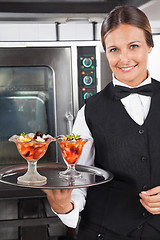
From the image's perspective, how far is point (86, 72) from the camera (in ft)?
7.68

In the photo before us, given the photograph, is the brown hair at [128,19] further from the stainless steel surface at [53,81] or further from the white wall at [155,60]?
the white wall at [155,60]

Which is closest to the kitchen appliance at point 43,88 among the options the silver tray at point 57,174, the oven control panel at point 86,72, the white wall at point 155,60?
the oven control panel at point 86,72

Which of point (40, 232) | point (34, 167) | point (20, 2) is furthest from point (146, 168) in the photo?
point (20, 2)

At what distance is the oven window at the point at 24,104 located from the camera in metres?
2.28

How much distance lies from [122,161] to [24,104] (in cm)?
117

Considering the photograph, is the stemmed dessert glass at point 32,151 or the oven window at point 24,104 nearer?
the stemmed dessert glass at point 32,151

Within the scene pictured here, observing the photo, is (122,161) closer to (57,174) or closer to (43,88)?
(57,174)

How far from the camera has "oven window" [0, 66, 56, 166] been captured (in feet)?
7.47

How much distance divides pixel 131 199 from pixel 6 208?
109 centimetres

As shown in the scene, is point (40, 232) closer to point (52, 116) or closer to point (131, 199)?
point (52, 116)

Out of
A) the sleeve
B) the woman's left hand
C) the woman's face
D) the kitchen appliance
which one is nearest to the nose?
the woman's face

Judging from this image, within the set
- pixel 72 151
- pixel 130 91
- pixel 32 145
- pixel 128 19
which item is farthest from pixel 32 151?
pixel 128 19

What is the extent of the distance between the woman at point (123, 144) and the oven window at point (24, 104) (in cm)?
93

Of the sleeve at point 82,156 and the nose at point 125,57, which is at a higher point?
the nose at point 125,57
